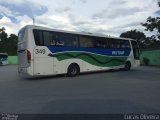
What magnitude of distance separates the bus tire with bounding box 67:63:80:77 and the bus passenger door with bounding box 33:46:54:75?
145 centimetres

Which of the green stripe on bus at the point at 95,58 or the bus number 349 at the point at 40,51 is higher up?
the bus number 349 at the point at 40,51

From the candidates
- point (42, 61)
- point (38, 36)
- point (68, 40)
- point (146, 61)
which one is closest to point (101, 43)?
point (68, 40)

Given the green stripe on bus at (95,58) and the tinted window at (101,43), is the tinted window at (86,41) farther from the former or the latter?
the green stripe on bus at (95,58)

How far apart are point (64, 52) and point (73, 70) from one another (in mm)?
1462

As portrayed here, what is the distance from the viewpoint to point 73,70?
16609mm

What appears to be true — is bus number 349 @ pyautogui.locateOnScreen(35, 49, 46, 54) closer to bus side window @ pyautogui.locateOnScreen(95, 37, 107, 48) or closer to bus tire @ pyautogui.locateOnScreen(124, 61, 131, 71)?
bus side window @ pyautogui.locateOnScreen(95, 37, 107, 48)

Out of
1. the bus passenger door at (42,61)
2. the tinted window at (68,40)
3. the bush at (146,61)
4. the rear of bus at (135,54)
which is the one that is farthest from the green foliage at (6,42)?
the bus passenger door at (42,61)

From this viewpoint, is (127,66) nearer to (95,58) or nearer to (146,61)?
(95,58)

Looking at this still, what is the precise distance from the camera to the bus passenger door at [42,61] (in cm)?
1451

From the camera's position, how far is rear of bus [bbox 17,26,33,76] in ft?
Result: 46.9

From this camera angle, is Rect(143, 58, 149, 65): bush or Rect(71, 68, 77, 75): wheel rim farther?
Rect(143, 58, 149, 65): bush

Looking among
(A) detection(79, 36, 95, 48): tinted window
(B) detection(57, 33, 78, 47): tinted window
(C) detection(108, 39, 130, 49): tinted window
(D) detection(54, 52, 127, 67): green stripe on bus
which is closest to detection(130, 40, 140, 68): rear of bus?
(C) detection(108, 39, 130, 49): tinted window

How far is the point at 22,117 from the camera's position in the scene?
6090 mm

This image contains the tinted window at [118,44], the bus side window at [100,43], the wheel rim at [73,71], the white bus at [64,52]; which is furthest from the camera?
the tinted window at [118,44]
